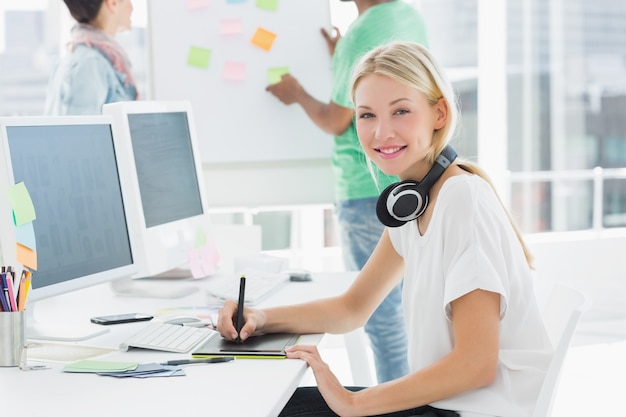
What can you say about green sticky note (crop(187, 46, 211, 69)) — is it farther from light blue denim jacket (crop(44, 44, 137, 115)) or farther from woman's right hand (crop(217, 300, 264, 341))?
woman's right hand (crop(217, 300, 264, 341))

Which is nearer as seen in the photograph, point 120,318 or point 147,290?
point 120,318

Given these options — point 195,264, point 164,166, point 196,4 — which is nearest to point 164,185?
point 164,166

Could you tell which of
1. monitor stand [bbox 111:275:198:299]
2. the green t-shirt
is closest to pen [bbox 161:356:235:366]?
monitor stand [bbox 111:275:198:299]

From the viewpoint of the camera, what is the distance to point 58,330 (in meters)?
1.75

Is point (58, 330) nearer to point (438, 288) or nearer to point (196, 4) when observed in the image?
point (438, 288)

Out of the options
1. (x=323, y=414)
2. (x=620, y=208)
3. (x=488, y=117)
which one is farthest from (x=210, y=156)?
(x=620, y=208)

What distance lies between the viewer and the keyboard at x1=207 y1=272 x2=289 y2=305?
6.75ft

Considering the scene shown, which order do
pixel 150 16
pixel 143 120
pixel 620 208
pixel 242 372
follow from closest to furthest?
pixel 242 372 → pixel 143 120 → pixel 150 16 → pixel 620 208

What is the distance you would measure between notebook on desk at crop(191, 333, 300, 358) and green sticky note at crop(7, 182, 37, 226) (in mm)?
372

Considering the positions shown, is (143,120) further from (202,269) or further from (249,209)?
(249,209)

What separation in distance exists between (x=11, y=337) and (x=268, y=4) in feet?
7.16

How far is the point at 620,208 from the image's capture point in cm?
680

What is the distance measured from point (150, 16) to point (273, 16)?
0.46 m

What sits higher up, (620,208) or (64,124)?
(64,124)
